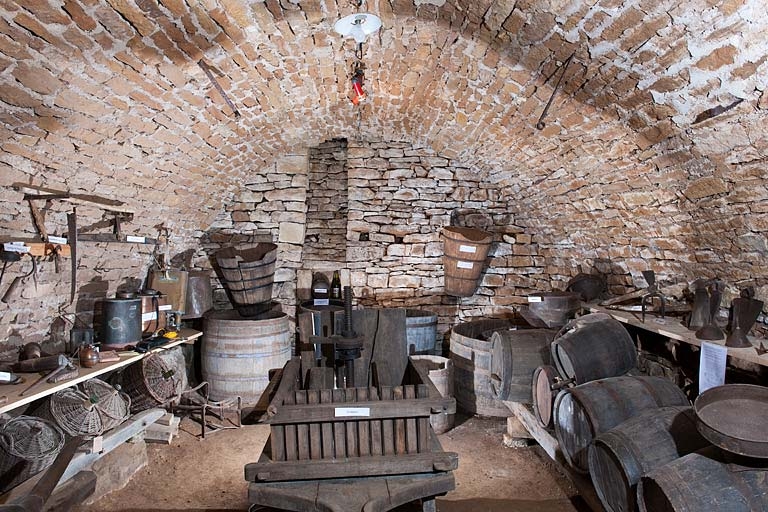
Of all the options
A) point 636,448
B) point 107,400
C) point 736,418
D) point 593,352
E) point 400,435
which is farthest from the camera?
point 107,400

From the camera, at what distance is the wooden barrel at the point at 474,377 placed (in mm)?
4301

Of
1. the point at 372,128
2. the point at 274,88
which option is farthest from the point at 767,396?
the point at 372,128

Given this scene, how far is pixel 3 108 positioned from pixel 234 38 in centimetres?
120

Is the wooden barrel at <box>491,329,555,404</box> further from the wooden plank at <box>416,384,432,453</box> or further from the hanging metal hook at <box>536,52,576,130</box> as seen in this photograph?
the hanging metal hook at <box>536,52,576,130</box>

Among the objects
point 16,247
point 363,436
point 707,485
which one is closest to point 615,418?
point 707,485

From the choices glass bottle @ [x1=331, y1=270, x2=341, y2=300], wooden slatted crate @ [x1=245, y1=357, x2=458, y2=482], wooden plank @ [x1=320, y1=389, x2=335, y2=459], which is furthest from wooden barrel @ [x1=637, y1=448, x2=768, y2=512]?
glass bottle @ [x1=331, y1=270, x2=341, y2=300]

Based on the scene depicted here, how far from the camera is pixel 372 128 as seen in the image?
5.30m

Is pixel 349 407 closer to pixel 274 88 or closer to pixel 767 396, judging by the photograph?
pixel 767 396

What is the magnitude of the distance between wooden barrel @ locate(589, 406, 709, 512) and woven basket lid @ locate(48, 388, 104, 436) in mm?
3092

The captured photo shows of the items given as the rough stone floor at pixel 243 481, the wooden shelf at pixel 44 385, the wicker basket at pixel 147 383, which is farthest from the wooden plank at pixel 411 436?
the wicker basket at pixel 147 383

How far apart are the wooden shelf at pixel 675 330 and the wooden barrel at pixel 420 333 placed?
1.49 m

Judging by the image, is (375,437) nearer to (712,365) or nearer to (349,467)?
(349,467)

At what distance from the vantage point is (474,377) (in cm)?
435

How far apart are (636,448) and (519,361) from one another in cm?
142
